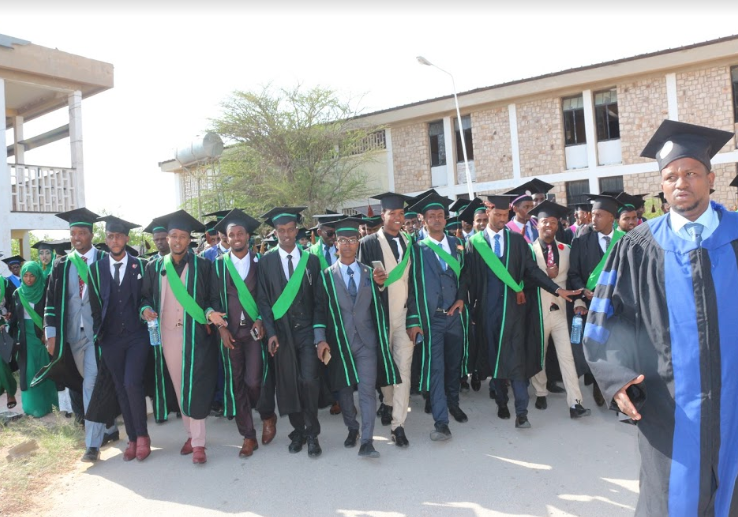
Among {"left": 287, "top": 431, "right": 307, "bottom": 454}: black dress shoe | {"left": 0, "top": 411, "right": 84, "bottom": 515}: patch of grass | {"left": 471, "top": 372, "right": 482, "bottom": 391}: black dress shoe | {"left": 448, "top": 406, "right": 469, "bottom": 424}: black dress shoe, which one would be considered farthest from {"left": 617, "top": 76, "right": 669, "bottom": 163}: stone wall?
{"left": 0, "top": 411, "right": 84, "bottom": 515}: patch of grass

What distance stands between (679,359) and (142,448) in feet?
15.0

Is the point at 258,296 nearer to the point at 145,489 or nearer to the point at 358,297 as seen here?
the point at 358,297

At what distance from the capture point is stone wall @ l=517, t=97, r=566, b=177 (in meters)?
20.0

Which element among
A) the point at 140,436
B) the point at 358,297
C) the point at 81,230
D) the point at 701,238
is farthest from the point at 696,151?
the point at 81,230

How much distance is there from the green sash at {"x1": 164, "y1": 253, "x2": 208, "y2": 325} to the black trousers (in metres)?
0.59

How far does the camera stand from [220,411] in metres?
6.91

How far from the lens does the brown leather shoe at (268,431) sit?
19.0ft

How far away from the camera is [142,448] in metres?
5.54

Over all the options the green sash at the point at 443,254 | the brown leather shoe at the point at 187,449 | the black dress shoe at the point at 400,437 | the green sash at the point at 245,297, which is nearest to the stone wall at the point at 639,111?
the green sash at the point at 443,254

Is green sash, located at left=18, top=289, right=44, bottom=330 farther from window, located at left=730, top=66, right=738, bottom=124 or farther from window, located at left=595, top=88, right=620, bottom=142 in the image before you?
window, located at left=730, top=66, right=738, bottom=124

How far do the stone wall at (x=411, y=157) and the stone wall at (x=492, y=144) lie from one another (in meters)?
1.96

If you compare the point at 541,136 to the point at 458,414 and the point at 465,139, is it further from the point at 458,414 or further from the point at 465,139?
the point at 458,414

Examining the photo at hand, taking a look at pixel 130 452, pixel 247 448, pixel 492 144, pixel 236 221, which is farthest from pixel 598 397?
pixel 492 144

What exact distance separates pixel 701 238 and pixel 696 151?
423mm
